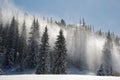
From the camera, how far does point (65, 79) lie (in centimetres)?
2086

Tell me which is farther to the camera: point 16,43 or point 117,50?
point 117,50

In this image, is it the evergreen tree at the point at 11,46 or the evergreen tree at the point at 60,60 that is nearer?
the evergreen tree at the point at 60,60

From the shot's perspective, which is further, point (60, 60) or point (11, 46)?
point (11, 46)

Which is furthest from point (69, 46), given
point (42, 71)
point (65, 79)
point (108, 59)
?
point (65, 79)

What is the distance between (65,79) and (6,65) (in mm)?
81816

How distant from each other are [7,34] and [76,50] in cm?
4208

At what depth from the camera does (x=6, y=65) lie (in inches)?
3917

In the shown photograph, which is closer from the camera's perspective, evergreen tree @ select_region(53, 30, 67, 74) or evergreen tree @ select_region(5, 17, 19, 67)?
evergreen tree @ select_region(53, 30, 67, 74)

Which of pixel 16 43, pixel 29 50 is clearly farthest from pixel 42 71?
pixel 16 43

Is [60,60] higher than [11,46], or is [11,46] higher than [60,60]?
[11,46]

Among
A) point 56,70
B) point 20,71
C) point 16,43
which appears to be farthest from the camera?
point 16,43

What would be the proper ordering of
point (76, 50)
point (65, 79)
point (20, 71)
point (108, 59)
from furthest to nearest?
point (76, 50) < point (108, 59) < point (20, 71) < point (65, 79)

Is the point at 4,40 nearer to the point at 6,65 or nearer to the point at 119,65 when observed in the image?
the point at 6,65

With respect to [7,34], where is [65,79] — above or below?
below
